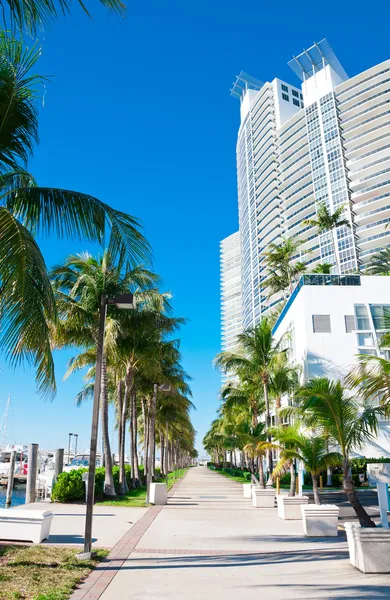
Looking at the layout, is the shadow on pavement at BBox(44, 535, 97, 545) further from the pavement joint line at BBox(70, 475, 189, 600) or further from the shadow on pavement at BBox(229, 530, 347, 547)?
the shadow on pavement at BBox(229, 530, 347, 547)

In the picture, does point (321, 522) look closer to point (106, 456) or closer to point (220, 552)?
point (220, 552)

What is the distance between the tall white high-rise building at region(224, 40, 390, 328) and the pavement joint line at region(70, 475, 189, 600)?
222 ft

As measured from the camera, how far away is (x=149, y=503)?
22359mm

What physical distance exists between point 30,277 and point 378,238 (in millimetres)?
92088

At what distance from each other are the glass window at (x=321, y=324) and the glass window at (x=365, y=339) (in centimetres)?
217

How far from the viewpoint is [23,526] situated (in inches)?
409

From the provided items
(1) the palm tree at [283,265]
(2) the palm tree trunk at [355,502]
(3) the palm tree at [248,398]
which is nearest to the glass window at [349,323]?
(3) the palm tree at [248,398]

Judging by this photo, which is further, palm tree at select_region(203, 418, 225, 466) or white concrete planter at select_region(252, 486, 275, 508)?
palm tree at select_region(203, 418, 225, 466)

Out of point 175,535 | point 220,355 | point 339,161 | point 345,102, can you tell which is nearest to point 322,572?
point 175,535

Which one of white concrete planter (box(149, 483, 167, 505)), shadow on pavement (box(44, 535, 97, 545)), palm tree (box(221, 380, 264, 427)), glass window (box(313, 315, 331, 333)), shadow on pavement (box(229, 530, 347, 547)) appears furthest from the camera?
palm tree (box(221, 380, 264, 427))

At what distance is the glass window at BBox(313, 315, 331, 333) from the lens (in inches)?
1335

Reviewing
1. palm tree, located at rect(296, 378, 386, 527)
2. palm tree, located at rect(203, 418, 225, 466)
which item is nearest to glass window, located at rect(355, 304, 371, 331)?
palm tree, located at rect(296, 378, 386, 527)

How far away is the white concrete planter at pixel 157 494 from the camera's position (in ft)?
73.7

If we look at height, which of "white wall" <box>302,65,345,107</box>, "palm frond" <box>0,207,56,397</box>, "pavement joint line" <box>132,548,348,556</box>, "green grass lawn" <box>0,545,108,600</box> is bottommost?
"pavement joint line" <box>132,548,348,556</box>
